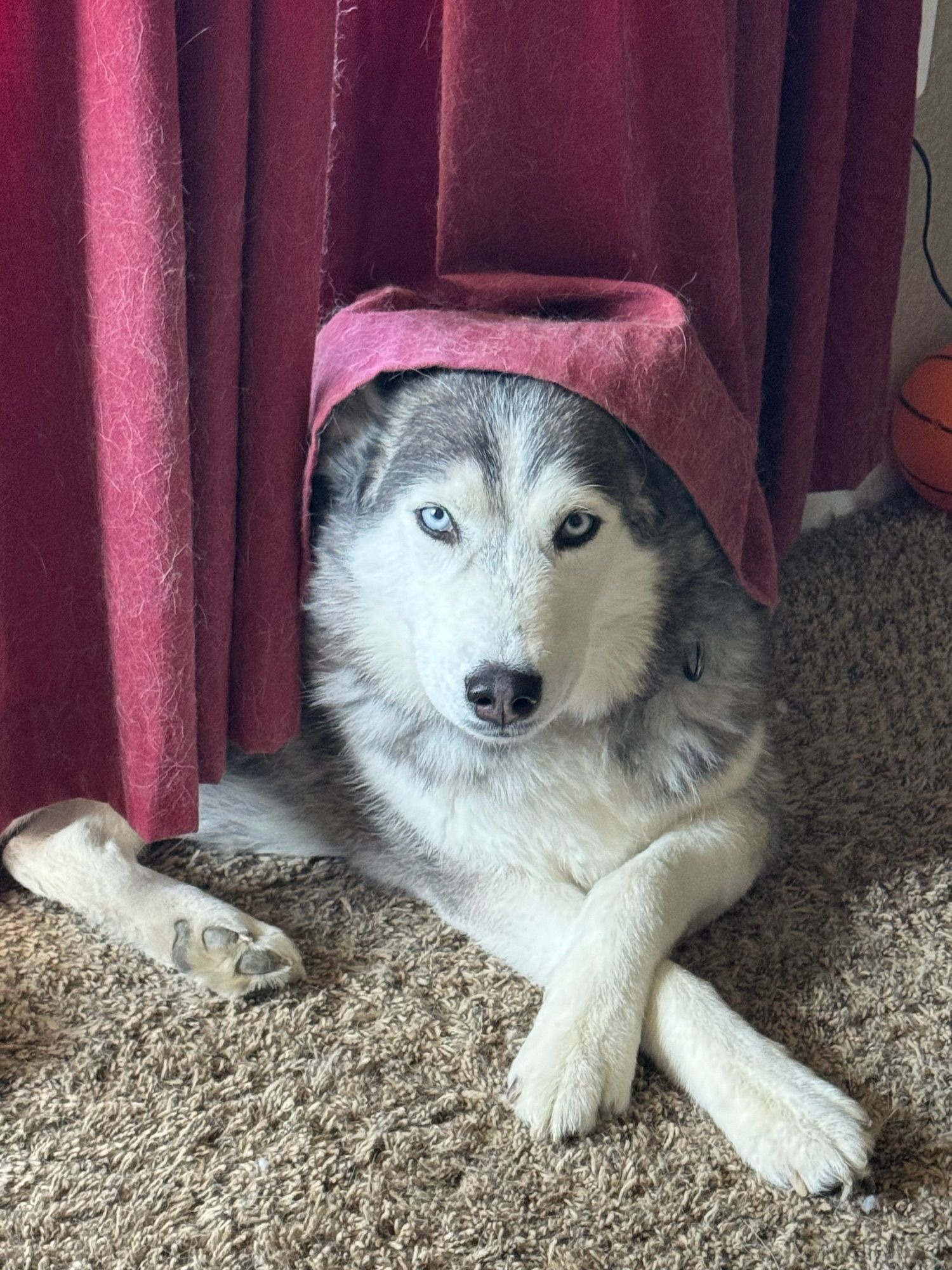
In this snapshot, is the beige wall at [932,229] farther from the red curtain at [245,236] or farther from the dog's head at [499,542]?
the dog's head at [499,542]

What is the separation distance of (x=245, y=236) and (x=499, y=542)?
466mm

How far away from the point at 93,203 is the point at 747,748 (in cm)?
107


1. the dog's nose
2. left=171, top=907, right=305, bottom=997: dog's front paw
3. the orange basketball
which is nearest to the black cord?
the orange basketball

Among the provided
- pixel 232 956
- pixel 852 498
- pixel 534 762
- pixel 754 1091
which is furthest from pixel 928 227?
pixel 232 956

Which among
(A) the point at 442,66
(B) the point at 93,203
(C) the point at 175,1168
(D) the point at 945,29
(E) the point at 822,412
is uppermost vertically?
(D) the point at 945,29

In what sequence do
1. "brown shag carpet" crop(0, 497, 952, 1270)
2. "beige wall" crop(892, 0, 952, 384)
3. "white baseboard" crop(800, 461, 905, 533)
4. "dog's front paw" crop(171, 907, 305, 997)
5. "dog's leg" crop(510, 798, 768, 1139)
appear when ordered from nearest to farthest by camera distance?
1. "brown shag carpet" crop(0, 497, 952, 1270)
2. "dog's leg" crop(510, 798, 768, 1139)
3. "dog's front paw" crop(171, 907, 305, 997)
4. "beige wall" crop(892, 0, 952, 384)
5. "white baseboard" crop(800, 461, 905, 533)

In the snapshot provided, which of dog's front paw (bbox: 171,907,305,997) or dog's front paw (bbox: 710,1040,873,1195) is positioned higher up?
dog's front paw (bbox: 710,1040,873,1195)

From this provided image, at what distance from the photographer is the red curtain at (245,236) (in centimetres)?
119

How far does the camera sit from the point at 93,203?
120cm

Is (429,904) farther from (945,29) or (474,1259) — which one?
(945,29)

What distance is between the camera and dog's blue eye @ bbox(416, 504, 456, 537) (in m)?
1.33

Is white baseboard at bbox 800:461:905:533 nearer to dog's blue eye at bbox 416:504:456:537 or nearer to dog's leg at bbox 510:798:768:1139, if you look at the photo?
dog's leg at bbox 510:798:768:1139

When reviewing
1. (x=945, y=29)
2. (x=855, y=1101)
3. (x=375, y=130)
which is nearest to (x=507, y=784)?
(x=855, y=1101)

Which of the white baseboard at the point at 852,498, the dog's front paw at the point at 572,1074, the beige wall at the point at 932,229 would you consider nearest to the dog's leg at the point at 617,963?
the dog's front paw at the point at 572,1074
